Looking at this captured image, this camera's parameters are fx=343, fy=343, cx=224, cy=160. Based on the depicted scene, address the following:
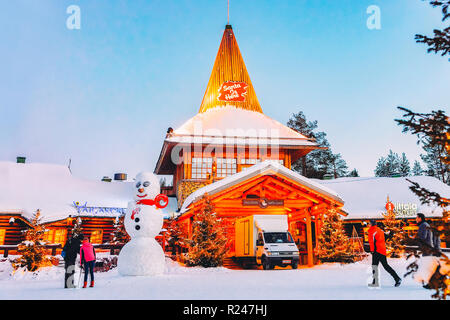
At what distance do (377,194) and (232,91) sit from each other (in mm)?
15435

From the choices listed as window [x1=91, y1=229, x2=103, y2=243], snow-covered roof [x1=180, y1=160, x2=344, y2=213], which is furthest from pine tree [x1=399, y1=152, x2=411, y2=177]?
window [x1=91, y1=229, x2=103, y2=243]

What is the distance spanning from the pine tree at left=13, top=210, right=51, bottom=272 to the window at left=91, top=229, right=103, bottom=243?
1137cm

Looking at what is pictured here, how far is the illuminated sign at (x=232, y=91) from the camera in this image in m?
27.5

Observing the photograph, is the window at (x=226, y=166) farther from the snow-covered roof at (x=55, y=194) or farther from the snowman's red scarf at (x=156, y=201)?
the snowman's red scarf at (x=156, y=201)

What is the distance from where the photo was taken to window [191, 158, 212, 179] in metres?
22.6

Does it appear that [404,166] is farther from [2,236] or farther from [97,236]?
[2,236]

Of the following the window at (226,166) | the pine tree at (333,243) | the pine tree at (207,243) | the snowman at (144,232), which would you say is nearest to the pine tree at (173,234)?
the window at (226,166)

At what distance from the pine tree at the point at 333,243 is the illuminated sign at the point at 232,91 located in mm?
13863

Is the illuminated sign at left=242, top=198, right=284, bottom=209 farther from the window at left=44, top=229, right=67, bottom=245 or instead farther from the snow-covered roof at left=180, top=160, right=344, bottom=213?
the window at left=44, top=229, right=67, bottom=245

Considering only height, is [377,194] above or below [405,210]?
above

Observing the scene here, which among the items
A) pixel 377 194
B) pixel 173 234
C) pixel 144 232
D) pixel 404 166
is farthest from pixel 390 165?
pixel 144 232

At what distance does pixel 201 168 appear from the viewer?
22750mm

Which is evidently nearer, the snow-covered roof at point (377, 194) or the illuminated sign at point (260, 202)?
the illuminated sign at point (260, 202)
